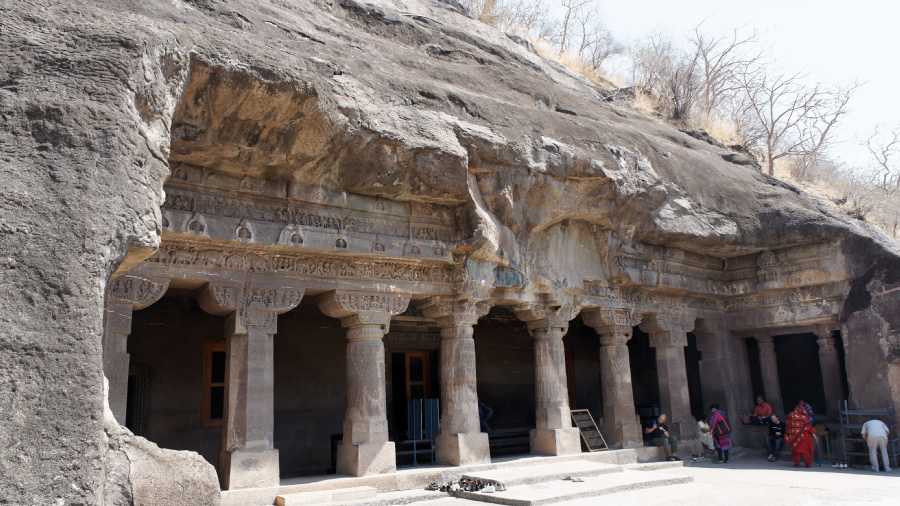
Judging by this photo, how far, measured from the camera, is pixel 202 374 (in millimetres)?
9430

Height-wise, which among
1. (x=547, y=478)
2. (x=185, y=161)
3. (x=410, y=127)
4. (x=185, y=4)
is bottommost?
(x=547, y=478)

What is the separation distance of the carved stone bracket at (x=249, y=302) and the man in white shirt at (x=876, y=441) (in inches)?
330

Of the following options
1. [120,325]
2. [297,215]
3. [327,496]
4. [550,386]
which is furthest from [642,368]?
[120,325]

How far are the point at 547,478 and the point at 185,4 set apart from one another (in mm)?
6653

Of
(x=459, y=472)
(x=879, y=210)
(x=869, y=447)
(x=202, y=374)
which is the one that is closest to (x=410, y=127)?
(x=459, y=472)

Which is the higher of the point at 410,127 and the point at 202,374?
the point at 410,127

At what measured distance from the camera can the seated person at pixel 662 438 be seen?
10641 mm

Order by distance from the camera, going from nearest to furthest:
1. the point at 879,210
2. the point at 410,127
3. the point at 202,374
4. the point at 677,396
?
the point at 410,127 < the point at 202,374 < the point at 677,396 < the point at 879,210

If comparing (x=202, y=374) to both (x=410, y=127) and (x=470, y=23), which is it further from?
(x=470, y=23)

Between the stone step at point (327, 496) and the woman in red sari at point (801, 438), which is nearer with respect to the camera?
the stone step at point (327, 496)

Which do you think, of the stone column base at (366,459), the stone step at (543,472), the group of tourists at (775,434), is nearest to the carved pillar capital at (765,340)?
the group of tourists at (775,434)

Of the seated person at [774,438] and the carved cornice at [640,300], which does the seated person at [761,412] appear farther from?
the carved cornice at [640,300]

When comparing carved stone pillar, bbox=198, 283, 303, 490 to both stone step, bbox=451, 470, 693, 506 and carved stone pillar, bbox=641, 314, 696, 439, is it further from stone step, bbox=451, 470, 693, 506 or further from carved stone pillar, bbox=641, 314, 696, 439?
carved stone pillar, bbox=641, 314, 696, 439

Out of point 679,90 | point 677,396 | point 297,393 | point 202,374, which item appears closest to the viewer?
point 202,374
